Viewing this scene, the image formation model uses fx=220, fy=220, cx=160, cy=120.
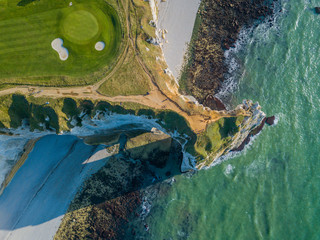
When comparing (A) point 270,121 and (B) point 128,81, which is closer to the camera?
(B) point 128,81

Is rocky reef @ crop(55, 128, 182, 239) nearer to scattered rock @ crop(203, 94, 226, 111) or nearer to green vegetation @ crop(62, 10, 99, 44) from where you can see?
scattered rock @ crop(203, 94, 226, 111)

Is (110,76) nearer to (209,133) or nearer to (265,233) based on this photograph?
(209,133)

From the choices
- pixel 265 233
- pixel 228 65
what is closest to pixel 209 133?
pixel 228 65

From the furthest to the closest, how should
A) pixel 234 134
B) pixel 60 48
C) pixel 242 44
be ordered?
1. pixel 242 44
2. pixel 234 134
3. pixel 60 48

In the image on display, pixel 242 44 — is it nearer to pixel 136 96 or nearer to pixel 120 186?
pixel 136 96

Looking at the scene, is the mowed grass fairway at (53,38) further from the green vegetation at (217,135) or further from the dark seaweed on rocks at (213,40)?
the green vegetation at (217,135)

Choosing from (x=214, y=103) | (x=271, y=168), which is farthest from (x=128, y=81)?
(x=271, y=168)

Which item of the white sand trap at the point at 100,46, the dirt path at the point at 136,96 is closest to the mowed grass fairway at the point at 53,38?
the white sand trap at the point at 100,46
